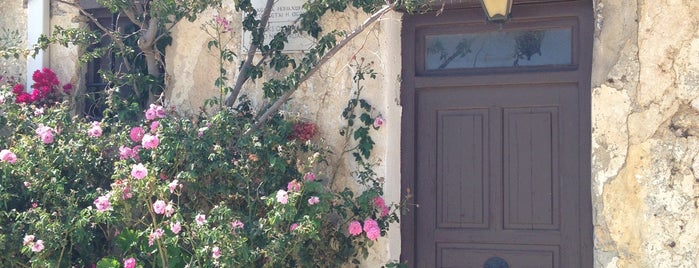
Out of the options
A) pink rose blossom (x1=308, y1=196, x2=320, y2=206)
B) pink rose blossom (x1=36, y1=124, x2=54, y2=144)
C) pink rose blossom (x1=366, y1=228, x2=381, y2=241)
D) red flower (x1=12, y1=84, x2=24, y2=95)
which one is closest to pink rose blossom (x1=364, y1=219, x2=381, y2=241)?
pink rose blossom (x1=366, y1=228, x2=381, y2=241)

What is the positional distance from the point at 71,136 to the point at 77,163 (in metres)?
0.20

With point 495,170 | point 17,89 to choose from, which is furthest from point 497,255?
point 17,89

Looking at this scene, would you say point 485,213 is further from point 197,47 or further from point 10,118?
point 10,118

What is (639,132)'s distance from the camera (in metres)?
5.11

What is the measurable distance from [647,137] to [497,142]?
83 centimetres

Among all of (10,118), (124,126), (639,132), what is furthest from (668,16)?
(10,118)

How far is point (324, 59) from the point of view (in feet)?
18.2

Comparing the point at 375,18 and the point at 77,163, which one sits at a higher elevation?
the point at 375,18

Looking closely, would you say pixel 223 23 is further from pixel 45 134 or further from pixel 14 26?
pixel 14 26

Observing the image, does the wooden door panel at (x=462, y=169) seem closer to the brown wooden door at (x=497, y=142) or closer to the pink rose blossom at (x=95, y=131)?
the brown wooden door at (x=497, y=142)

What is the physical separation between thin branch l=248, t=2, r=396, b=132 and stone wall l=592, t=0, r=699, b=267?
1156 millimetres

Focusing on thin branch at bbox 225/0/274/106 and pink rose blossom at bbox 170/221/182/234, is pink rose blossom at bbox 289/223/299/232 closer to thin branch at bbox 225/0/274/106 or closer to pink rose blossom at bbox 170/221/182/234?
pink rose blossom at bbox 170/221/182/234

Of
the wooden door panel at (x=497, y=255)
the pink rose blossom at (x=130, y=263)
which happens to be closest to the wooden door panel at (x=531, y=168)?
the wooden door panel at (x=497, y=255)

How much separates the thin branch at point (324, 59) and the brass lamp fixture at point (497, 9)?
0.51 m
